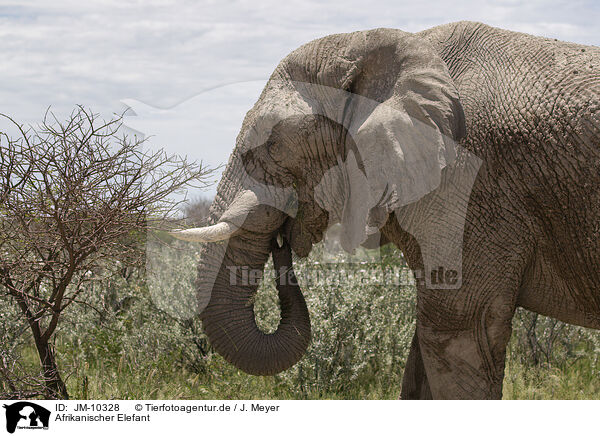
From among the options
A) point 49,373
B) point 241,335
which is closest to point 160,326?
point 49,373

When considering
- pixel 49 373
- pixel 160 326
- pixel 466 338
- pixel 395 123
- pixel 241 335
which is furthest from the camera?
pixel 160 326

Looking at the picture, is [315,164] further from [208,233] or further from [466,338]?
[466,338]

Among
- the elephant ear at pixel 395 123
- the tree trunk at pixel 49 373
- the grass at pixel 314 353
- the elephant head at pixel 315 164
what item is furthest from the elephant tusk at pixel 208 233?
the grass at pixel 314 353

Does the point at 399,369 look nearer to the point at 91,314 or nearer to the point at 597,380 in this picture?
the point at 597,380

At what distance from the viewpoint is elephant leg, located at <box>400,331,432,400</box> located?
456 centimetres

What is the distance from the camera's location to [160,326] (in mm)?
6633

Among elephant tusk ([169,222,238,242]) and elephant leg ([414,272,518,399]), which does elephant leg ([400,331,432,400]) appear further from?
elephant tusk ([169,222,238,242])

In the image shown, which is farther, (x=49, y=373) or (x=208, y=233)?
(x=49, y=373)

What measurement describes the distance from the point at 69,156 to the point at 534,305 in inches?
111

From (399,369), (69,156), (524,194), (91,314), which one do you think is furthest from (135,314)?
(524,194)
